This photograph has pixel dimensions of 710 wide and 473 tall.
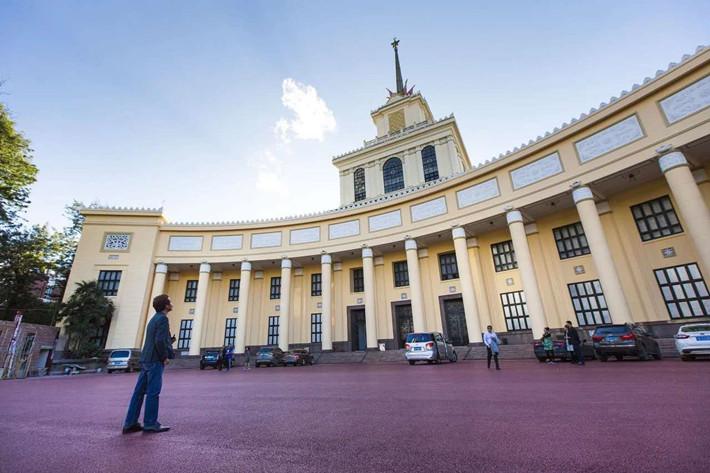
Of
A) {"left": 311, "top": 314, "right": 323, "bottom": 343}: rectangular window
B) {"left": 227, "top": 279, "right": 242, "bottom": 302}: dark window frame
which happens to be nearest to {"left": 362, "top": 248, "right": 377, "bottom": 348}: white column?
{"left": 311, "top": 314, "right": 323, "bottom": 343}: rectangular window

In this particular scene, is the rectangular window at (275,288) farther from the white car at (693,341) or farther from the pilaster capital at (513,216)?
the white car at (693,341)

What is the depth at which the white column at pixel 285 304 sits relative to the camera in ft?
75.3

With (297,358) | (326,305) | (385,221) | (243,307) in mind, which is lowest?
(297,358)

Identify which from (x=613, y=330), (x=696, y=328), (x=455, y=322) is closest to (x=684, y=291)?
(x=696, y=328)

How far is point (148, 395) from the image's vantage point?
3.76m

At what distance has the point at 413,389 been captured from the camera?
21.8 ft

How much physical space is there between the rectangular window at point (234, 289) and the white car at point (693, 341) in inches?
1041

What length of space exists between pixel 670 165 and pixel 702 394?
40.0 ft

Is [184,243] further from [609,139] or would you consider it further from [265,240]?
[609,139]

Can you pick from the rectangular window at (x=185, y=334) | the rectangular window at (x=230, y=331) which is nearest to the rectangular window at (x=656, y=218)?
the rectangular window at (x=230, y=331)

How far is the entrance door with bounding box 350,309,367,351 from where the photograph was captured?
23922mm

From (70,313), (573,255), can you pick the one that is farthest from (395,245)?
(70,313)

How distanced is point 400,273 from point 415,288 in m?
3.69

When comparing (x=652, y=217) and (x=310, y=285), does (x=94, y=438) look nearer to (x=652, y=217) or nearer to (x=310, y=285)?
(x=652, y=217)
